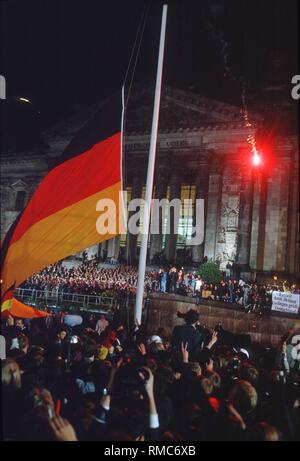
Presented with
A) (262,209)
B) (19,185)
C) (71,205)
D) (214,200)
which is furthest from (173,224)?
(71,205)

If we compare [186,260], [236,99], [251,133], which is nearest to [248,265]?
[186,260]

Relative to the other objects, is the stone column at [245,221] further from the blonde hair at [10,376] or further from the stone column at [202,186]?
the blonde hair at [10,376]

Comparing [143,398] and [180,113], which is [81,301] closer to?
[143,398]

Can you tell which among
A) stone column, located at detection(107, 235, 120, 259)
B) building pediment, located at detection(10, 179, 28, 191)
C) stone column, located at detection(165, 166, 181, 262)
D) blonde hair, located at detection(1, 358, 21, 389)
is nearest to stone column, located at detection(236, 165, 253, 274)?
stone column, located at detection(165, 166, 181, 262)

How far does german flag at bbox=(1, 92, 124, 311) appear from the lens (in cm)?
635

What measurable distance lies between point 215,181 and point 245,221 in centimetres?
420

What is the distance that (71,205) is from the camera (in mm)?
7180

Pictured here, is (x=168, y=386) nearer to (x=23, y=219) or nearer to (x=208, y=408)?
(x=208, y=408)

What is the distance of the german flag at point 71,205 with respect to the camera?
6.35 m

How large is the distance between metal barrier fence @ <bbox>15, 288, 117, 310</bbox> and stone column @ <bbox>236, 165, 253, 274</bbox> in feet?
45.6

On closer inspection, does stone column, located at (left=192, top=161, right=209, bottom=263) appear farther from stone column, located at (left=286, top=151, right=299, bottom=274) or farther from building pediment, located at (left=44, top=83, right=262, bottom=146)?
stone column, located at (left=286, top=151, right=299, bottom=274)

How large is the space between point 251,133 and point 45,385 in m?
29.3

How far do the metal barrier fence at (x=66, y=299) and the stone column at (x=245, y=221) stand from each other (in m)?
13.9

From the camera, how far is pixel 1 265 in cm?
603
